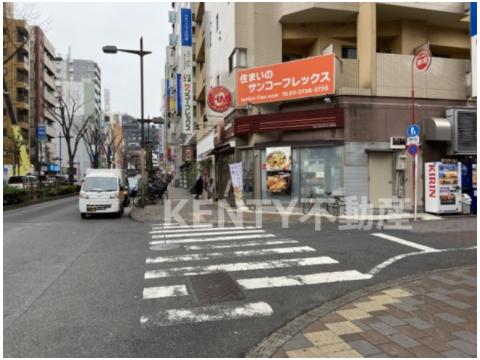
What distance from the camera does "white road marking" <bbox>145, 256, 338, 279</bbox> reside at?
6500mm

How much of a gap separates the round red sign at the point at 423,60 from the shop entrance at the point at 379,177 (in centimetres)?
367

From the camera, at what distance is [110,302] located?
16.5 feet

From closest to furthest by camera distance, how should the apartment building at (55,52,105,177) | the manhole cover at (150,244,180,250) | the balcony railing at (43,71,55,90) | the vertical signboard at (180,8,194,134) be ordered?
the manhole cover at (150,244,180,250)
the vertical signboard at (180,8,194,134)
the balcony railing at (43,71,55,90)
the apartment building at (55,52,105,177)

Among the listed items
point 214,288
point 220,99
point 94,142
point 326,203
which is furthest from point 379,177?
point 94,142

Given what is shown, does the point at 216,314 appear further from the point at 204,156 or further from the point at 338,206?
the point at 204,156

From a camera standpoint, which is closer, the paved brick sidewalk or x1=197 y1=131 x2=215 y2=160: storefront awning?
the paved brick sidewalk

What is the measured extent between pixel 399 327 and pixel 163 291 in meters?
3.18

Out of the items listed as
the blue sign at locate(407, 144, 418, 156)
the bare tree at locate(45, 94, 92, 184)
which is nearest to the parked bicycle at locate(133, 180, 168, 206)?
the blue sign at locate(407, 144, 418, 156)

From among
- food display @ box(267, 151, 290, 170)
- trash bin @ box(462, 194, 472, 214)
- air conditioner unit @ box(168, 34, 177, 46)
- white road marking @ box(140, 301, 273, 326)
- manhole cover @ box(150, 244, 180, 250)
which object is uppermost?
air conditioner unit @ box(168, 34, 177, 46)

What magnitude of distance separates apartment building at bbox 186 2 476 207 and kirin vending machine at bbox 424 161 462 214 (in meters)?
1.31

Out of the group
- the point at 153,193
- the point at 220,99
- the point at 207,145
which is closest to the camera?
the point at 220,99

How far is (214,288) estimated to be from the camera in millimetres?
5664

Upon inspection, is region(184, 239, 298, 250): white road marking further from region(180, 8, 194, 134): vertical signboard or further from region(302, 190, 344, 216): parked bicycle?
region(180, 8, 194, 134): vertical signboard

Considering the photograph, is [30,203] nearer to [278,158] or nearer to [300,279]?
[278,158]
